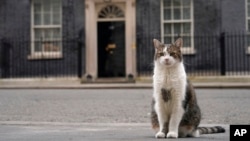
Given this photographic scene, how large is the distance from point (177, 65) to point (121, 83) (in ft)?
50.3

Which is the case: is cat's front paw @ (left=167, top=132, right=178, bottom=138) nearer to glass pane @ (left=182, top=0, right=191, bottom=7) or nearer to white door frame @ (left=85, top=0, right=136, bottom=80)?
white door frame @ (left=85, top=0, right=136, bottom=80)

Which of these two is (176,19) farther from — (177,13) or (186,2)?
(186,2)

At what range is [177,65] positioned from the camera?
20.3ft

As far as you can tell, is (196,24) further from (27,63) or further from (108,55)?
(27,63)

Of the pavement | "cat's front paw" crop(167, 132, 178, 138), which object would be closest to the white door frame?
the pavement

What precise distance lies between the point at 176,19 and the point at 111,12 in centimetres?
280

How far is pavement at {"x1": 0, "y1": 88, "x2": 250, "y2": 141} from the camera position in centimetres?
721

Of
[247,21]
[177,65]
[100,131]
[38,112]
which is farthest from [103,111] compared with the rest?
[247,21]

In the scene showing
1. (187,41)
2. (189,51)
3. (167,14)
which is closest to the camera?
(189,51)

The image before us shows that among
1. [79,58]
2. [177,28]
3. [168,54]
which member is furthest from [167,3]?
[168,54]

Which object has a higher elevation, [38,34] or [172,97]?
[38,34]

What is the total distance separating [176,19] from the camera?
75.6ft

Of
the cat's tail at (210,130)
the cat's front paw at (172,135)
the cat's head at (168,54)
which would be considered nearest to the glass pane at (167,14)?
the cat's tail at (210,130)

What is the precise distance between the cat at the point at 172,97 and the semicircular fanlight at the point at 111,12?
17.0 meters
